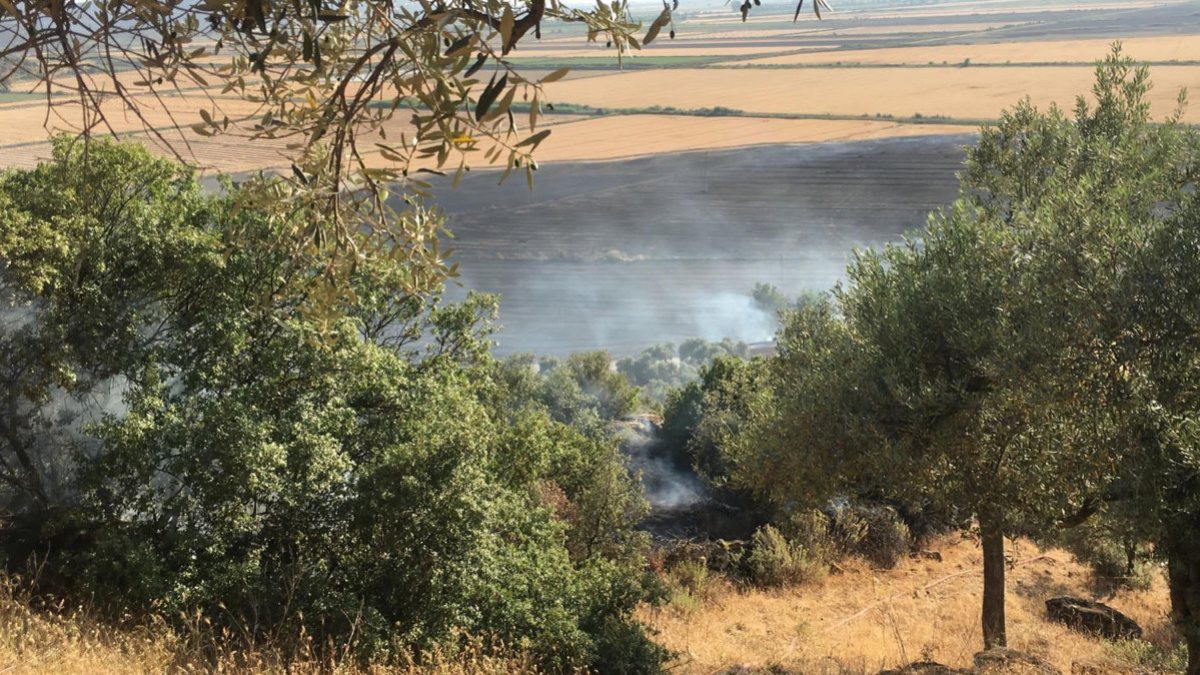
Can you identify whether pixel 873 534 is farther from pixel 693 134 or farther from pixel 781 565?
pixel 693 134

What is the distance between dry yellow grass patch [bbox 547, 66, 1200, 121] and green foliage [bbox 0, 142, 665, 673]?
1881 inches

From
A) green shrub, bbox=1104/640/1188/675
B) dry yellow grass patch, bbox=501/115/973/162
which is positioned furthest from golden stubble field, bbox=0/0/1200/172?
green shrub, bbox=1104/640/1188/675

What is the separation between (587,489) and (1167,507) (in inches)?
397

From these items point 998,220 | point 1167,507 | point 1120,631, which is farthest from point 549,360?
point 1167,507

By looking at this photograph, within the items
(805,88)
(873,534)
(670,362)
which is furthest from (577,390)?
(805,88)

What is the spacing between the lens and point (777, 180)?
5659cm

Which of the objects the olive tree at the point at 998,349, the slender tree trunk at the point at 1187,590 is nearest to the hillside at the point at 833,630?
the olive tree at the point at 998,349

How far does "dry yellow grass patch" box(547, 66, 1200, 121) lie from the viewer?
6084 centimetres

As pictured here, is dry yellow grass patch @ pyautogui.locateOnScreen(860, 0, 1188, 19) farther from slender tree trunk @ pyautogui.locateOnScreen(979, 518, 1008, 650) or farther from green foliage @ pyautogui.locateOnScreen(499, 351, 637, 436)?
slender tree trunk @ pyautogui.locateOnScreen(979, 518, 1008, 650)

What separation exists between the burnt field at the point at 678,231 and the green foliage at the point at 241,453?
27673 mm

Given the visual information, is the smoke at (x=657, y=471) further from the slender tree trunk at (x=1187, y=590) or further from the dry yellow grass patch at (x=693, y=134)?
the dry yellow grass patch at (x=693, y=134)

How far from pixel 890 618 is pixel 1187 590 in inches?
266

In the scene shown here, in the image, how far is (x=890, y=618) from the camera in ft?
49.4

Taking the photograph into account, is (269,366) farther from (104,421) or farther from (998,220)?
(998,220)
